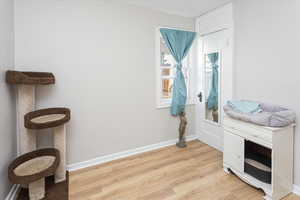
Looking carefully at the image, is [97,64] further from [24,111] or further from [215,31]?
[215,31]

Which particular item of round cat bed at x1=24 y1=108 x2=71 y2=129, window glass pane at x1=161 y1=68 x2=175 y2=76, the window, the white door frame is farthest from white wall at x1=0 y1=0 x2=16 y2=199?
A: the white door frame

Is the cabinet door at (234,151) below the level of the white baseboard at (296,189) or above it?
above

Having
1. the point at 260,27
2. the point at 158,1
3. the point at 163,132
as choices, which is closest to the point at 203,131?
the point at 163,132

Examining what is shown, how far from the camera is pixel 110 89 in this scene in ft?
8.09

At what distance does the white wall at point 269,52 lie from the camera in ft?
5.67

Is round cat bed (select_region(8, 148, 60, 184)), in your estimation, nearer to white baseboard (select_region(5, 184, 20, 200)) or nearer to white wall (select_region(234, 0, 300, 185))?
white baseboard (select_region(5, 184, 20, 200))

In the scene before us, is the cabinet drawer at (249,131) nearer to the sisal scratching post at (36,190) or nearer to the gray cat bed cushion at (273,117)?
the gray cat bed cushion at (273,117)

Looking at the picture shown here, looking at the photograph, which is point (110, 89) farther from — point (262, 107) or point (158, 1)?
point (262, 107)

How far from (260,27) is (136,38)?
177cm

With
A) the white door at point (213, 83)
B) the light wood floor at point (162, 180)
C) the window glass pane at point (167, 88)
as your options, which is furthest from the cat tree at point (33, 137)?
the white door at point (213, 83)

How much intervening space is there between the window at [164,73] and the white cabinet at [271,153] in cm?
130

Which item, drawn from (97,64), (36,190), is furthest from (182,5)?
(36,190)

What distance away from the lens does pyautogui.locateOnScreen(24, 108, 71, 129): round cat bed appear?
1.66m

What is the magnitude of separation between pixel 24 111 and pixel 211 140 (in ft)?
9.68
